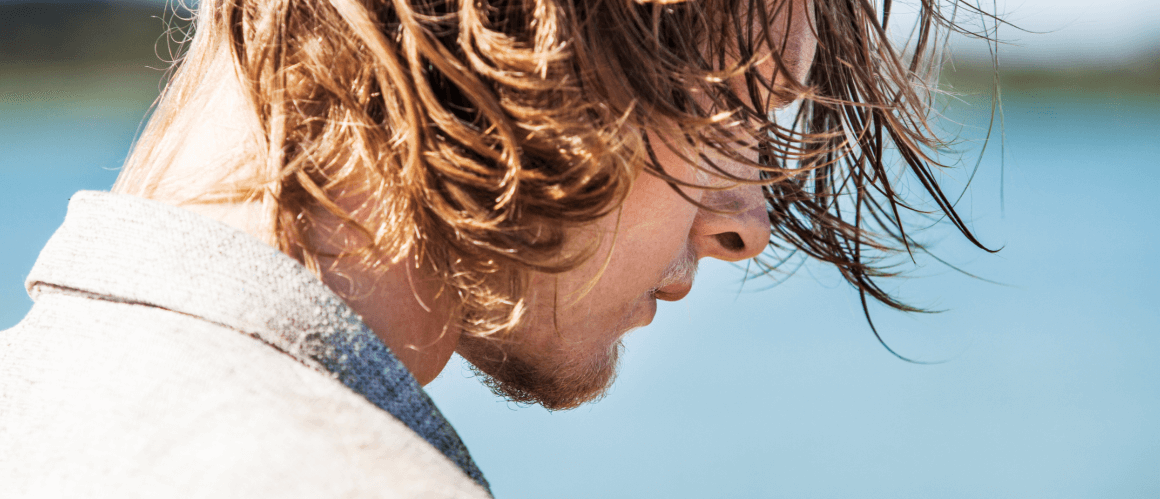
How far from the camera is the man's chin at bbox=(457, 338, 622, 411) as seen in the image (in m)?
1.02

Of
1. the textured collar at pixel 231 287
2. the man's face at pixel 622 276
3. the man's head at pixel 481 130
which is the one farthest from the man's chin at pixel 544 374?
the textured collar at pixel 231 287

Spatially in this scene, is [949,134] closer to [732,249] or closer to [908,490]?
[732,249]

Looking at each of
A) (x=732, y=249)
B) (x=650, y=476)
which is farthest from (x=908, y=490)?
(x=732, y=249)

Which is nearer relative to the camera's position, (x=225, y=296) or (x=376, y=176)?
(x=225, y=296)

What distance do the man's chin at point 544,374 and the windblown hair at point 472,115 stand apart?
7.1 inches

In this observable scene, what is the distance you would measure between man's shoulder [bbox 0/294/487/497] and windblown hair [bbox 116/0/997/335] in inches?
4.8

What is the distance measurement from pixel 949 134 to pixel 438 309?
0.86 meters

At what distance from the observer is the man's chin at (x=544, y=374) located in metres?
1.02

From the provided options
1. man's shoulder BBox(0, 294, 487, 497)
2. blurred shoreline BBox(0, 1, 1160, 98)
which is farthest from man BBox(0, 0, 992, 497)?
blurred shoreline BBox(0, 1, 1160, 98)

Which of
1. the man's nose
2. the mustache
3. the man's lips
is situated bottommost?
the man's lips

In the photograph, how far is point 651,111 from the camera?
2.47ft

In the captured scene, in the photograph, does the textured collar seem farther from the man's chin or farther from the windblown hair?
the man's chin

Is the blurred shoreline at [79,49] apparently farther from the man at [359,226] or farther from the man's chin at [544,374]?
the man at [359,226]

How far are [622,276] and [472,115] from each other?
0.92 ft
